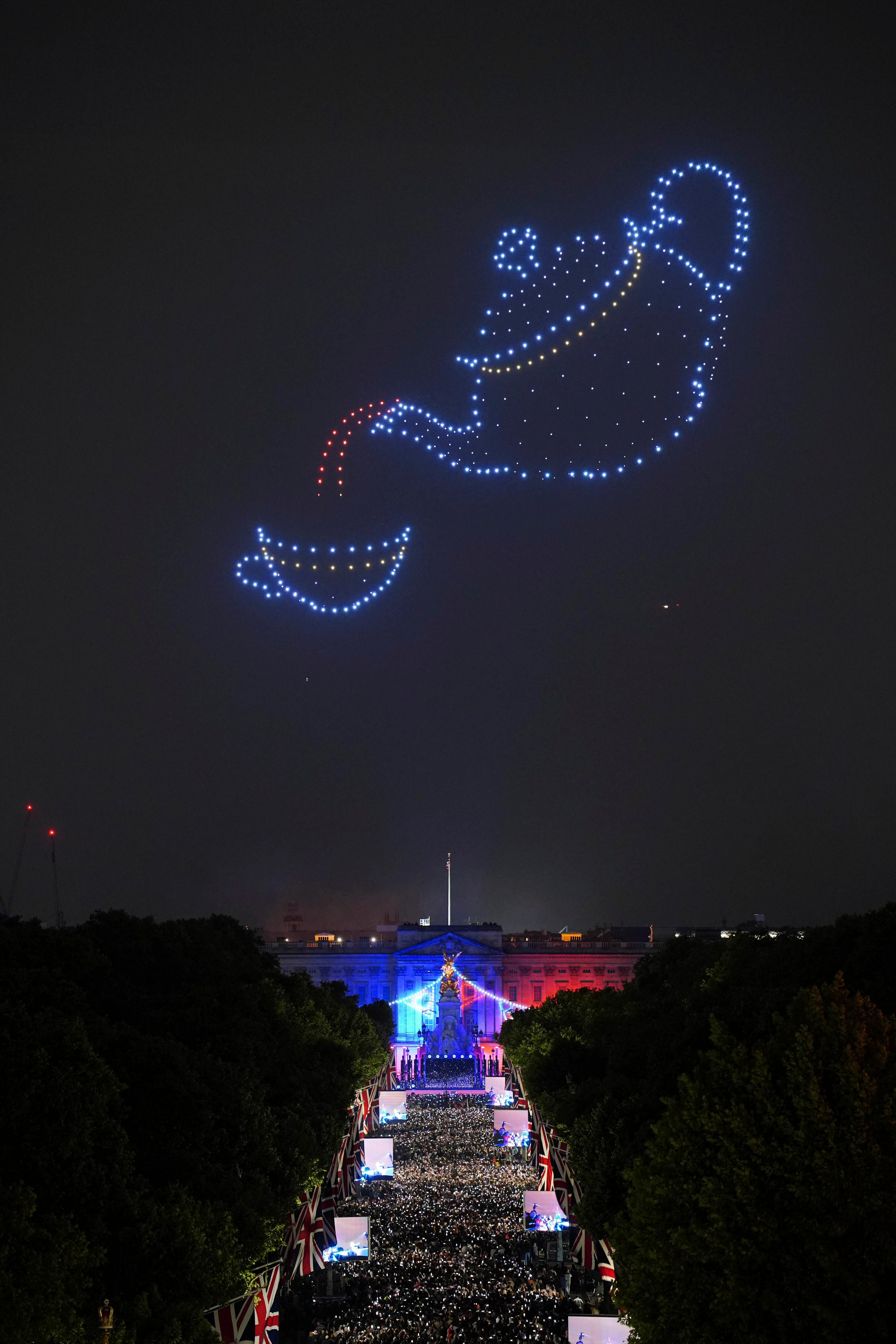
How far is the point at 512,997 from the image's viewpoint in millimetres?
112750

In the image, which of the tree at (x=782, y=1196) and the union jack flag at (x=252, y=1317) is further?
the union jack flag at (x=252, y=1317)

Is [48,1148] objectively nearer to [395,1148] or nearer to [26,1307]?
[26,1307]

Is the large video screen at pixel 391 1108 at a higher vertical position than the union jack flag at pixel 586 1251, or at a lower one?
lower

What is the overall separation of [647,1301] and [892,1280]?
4.09 m

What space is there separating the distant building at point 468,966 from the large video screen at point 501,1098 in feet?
149

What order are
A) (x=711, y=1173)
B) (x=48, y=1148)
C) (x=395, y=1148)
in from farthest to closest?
1. (x=395, y=1148)
2. (x=48, y=1148)
3. (x=711, y=1173)

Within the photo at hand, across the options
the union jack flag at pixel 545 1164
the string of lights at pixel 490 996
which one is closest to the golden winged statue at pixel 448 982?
the string of lights at pixel 490 996

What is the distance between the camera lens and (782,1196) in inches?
661

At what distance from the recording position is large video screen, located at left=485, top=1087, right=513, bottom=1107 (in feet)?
190

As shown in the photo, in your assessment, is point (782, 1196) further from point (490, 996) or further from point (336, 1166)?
point (490, 996)

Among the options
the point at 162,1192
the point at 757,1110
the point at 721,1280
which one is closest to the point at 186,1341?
the point at 162,1192

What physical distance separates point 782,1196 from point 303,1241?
55.9ft

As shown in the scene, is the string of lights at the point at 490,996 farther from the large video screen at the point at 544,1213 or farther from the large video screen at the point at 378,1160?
the large video screen at the point at 544,1213

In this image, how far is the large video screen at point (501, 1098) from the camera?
58.0 meters
